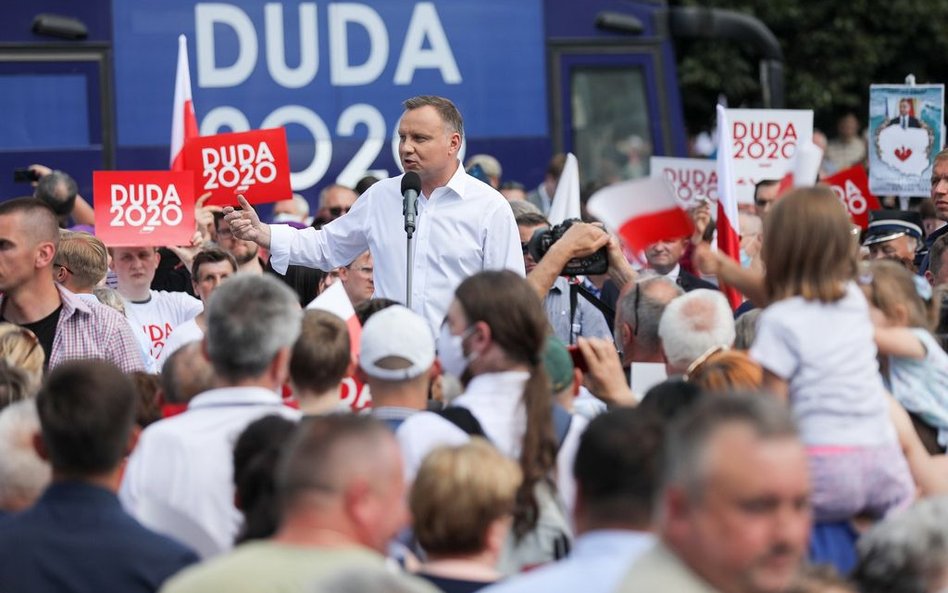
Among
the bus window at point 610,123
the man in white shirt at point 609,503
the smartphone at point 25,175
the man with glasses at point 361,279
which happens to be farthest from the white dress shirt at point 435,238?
the bus window at point 610,123

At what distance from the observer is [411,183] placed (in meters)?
7.18

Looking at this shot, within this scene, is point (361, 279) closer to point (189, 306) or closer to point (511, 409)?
point (189, 306)

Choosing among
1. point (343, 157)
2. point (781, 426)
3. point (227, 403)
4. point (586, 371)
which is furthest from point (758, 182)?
point (781, 426)

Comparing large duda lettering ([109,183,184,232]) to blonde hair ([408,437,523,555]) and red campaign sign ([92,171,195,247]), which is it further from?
blonde hair ([408,437,523,555])

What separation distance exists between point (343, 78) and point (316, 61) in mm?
246

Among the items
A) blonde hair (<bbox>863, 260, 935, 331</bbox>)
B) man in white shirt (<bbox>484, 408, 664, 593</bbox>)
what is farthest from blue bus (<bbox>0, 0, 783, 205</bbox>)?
man in white shirt (<bbox>484, 408, 664, 593</bbox>)

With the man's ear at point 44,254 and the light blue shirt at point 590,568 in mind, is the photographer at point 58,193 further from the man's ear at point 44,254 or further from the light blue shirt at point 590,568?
the light blue shirt at point 590,568

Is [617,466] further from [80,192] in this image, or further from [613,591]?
[80,192]

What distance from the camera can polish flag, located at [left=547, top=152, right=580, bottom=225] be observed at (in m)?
10.8

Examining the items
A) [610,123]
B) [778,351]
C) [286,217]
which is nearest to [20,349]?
[778,351]

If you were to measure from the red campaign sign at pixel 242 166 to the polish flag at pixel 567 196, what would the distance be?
2570 mm

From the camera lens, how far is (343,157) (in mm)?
13500

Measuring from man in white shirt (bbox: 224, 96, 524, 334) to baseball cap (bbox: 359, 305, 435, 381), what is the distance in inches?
83.8

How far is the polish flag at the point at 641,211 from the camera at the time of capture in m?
5.93
